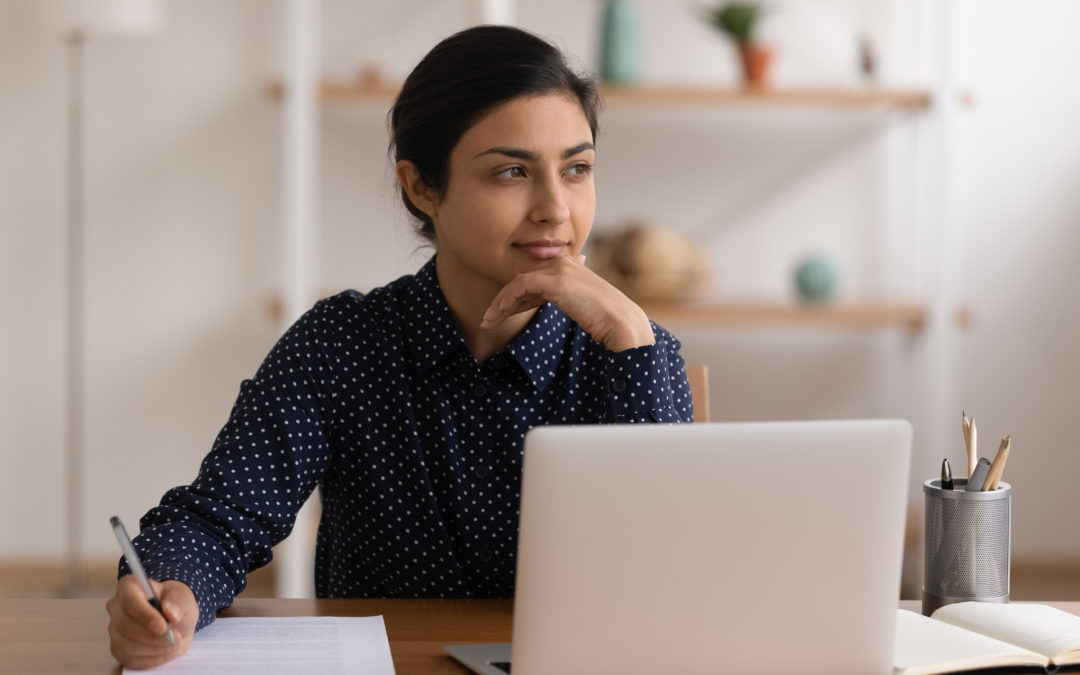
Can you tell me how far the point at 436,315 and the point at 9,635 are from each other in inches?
21.1

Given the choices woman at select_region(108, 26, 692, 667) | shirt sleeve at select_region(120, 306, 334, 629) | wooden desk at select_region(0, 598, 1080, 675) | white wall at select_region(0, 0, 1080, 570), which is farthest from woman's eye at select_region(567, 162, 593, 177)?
white wall at select_region(0, 0, 1080, 570)

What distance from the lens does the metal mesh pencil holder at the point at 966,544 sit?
1.14m

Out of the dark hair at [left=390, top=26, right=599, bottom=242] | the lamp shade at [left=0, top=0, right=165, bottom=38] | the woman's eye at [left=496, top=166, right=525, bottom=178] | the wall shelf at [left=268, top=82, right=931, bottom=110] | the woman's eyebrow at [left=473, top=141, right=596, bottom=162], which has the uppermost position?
the lamp shade at [left=0, top=0, right=165, bottom=38]

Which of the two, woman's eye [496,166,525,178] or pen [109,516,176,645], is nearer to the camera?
pen [109,516,176,645]

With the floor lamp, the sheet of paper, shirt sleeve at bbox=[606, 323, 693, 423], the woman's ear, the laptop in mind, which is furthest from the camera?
the floor lamp

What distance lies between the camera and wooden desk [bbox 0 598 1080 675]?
102cm

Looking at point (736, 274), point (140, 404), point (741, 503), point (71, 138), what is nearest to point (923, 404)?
point (736, 274)

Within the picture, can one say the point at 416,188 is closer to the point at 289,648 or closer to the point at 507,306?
the point at 507,306

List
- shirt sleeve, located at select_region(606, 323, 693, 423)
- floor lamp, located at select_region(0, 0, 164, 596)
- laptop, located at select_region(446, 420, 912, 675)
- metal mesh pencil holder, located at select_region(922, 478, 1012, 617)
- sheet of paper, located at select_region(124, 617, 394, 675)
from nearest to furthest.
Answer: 1. laptop, located at select_region(446, 420, 912, 675)
2. sheet of paper, located at select_region(124, 617, 394, 675)
3. metal mesh pencil holder, located at select_region(922, 478, 1012, 617)
4. shirt sleeve, located at select_region(606, 323, 693, 423)
5. floor lamp, located at select_region(0, 0, 164, 596)

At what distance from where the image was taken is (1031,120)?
341cm

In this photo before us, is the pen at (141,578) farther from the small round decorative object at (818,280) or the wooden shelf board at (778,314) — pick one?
the small round decorative object at (818,280)

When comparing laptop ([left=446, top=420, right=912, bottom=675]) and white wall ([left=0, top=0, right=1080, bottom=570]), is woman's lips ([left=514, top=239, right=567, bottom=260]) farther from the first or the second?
white wall ([left=0, top=0, right=1080, bottom=570])

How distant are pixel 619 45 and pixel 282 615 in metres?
2.19

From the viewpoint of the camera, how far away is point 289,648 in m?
1.04
